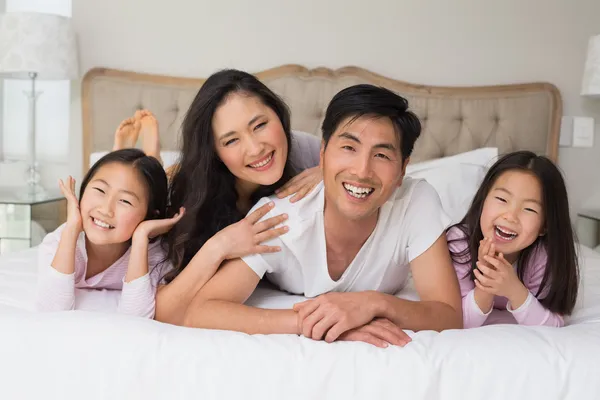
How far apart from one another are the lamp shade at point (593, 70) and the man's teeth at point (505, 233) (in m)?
1.94

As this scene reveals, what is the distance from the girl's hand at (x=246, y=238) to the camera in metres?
1.66

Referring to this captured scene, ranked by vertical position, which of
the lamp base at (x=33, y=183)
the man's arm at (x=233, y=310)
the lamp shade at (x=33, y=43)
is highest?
the lamp shade at (x=33, y=43)

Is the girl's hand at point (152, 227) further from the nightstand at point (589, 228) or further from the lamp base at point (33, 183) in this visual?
the nightstand at point (589, 228)

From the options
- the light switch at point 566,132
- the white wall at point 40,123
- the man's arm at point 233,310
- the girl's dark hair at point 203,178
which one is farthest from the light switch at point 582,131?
the white wall at point 40,123

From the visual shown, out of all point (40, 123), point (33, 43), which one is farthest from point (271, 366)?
point (40, 123)

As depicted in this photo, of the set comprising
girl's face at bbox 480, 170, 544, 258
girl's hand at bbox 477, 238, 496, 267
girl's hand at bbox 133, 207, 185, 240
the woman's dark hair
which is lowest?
girl's hand at bbox 133, 207, 185, 240

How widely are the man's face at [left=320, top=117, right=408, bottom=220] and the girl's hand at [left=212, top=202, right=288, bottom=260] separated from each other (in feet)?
0.67

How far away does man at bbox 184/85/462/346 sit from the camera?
4.62 ft

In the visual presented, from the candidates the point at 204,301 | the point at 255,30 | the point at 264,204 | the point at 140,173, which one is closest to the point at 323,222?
the point at 264,204

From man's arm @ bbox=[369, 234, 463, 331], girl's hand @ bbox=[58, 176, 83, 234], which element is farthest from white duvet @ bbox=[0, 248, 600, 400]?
girl's hand @ bbox=[58, 176, 83, 234]

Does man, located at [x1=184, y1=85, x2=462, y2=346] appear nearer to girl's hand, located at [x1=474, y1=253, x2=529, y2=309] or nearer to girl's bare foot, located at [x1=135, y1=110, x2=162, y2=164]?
girl's hand, located at [x1=474, y1=253, x2=529, y2=309]

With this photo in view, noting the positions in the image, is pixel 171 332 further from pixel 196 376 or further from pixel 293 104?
pixel 293 104

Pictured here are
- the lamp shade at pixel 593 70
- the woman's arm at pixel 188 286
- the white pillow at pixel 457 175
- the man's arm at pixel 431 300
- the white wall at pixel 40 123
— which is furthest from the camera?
the white wall at pixel 40 123

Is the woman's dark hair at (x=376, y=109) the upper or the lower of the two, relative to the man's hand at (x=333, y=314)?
upper
